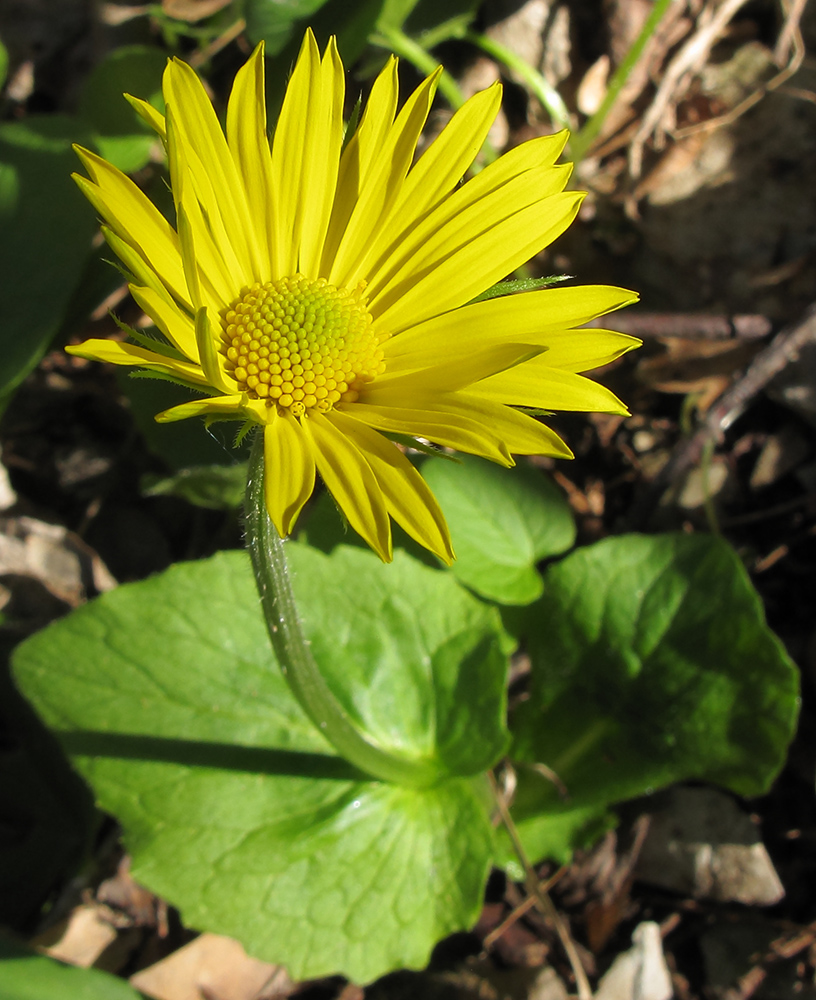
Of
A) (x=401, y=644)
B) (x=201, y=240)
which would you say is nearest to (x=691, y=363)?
(x=401, y=644)

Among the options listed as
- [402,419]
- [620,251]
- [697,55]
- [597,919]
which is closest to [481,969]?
[597,919]

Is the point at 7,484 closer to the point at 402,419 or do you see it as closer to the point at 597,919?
the point at 402,419

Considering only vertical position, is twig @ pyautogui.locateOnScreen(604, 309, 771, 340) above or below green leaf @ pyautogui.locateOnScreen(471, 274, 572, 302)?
below

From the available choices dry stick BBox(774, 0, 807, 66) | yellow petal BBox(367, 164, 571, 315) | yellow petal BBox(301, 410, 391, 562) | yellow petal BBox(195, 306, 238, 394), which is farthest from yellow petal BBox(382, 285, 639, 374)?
dry stick BBox(774, 0, 807, 66)

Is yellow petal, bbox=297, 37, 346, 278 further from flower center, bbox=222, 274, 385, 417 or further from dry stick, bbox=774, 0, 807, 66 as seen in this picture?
dry stick, bbox=774, 0, 807, 66

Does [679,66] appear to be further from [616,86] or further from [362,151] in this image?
[362,151]

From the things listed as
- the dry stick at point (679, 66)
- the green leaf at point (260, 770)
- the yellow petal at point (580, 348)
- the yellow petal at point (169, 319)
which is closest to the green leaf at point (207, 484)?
the green leaf at point (260, 770)

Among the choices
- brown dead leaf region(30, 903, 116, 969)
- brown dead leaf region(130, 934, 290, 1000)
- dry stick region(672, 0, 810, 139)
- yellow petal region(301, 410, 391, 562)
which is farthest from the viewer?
dry stick region(672, 0, 810, 139)
